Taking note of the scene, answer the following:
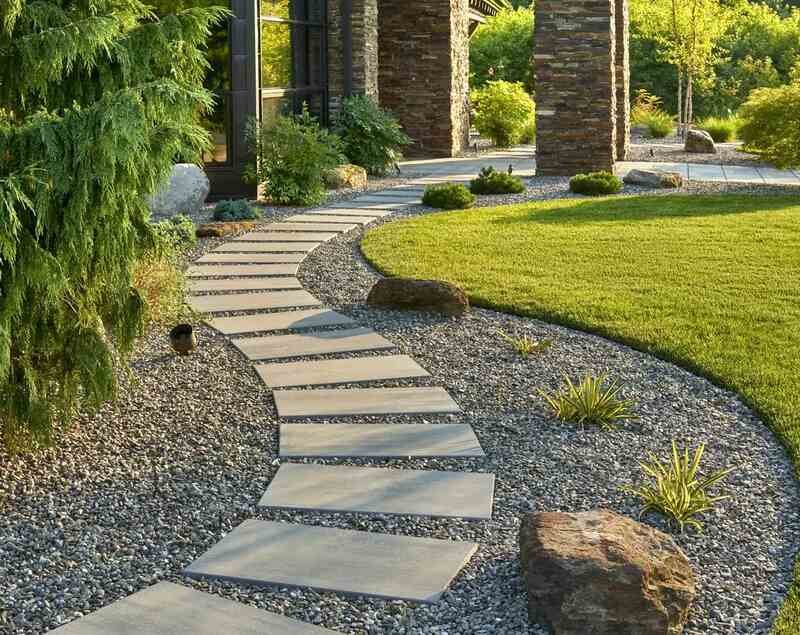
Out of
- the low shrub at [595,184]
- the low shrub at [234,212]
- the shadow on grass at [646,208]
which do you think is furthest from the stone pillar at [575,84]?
the low shrub at [234,212]

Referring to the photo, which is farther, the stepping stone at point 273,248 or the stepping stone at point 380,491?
the stepping stone at point 273,248

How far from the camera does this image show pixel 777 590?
345cm

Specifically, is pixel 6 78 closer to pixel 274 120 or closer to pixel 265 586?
pixel 265 586

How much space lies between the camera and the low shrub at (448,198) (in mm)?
11938

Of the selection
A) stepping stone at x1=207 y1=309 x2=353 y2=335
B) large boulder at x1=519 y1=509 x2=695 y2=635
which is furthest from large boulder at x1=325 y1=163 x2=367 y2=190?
large boulder at x1=519 y1=509 x2=695 y2=635

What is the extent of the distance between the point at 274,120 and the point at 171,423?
852 centimetres

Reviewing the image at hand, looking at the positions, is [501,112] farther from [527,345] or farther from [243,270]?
[527,345]

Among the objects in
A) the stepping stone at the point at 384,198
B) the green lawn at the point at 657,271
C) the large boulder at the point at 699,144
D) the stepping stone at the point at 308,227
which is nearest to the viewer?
the green lawn at the point at 657,271

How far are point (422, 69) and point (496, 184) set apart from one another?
18.2ft


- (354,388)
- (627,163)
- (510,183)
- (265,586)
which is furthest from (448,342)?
(627,163)

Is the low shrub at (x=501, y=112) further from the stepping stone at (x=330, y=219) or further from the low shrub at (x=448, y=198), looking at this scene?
the stepping stone at (x=330, y=219)

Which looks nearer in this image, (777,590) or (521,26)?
(777,590)

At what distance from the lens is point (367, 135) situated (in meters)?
15.0

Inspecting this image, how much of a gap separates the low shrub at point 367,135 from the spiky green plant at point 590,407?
10129 millimetres
